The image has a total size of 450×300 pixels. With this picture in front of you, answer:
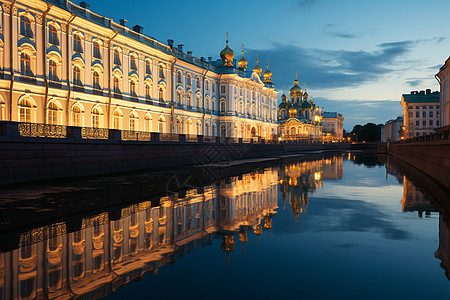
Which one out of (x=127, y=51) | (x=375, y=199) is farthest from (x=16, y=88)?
Answer: (x=375, y=199)

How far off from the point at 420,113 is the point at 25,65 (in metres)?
101

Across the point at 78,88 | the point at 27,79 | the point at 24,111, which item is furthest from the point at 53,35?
the point at 24,111

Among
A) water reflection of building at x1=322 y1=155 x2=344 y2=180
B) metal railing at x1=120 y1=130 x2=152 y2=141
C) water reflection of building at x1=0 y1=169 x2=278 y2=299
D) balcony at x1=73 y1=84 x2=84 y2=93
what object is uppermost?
balcony at x1=73 y1=84 x2=84 y2=93

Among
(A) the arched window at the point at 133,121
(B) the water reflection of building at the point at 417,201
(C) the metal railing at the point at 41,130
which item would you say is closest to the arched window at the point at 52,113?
(C) the metal railing at the point at 41,130

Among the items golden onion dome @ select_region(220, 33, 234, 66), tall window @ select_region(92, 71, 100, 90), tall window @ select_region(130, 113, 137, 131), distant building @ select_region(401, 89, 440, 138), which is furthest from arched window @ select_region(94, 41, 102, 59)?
distant building @ select_region(401, 89, 440, 138)

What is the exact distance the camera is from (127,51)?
35.7m

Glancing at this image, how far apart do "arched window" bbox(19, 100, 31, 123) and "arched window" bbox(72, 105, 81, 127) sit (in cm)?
401

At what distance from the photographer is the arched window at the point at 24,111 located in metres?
24.7

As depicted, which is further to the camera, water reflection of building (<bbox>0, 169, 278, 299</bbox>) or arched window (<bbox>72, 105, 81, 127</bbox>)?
arched window (<bbox>72, 105, 81, 127</bbox>)

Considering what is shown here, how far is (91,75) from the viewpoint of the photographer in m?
31.0

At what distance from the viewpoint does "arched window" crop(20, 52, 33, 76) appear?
81.2 ft

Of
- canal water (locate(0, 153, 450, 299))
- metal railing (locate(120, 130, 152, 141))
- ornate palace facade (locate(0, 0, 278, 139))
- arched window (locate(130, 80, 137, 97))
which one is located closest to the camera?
canal water (locate(0, 153, 450, 299))

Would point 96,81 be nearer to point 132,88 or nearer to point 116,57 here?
point 116,57

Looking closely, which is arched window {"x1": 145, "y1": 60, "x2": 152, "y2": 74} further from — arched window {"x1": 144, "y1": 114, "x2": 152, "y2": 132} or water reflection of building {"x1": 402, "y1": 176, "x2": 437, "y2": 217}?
water reflection of building {"x1": 402, "y1": 176, "x2": 437, "y2": 217}
